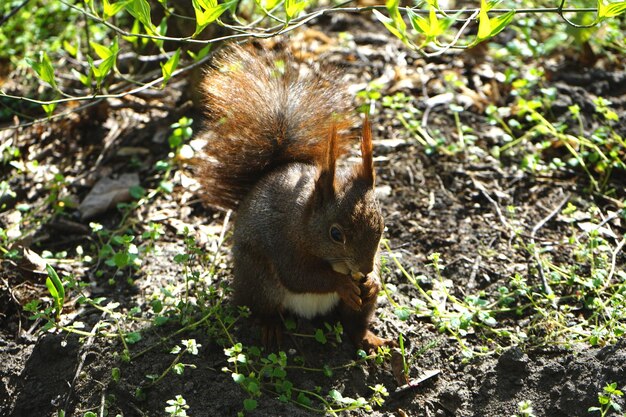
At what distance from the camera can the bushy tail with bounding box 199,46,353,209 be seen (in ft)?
8.87

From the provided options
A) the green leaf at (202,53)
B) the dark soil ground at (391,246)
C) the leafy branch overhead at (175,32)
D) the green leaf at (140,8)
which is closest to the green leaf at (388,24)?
the leafy branch overhead at (175,32)

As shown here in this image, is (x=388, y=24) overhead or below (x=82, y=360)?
overhead

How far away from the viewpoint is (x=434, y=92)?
3.94 m

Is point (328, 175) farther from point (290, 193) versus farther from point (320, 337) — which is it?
point (320, 337)

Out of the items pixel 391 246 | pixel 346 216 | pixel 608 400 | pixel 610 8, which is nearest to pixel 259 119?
pixel 346 216

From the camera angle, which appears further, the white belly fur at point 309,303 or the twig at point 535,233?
the twig at point 535,233

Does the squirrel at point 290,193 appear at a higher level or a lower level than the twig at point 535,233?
higher

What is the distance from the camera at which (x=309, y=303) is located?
2.65 m

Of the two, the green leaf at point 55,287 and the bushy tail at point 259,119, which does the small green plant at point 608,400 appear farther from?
the green leaf at point 55,287

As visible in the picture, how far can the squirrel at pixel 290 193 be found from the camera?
2465 mm

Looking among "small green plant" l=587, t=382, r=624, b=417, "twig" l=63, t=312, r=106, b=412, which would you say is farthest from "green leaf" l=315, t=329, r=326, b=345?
"small green plant" l=587, t=382, r=624, b=417

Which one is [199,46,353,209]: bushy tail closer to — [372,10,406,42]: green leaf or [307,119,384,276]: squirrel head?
[307,119,384,276]: squirrel head

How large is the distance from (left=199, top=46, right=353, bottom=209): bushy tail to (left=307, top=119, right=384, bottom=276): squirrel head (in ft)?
0.64

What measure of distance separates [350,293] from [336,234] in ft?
0.68
